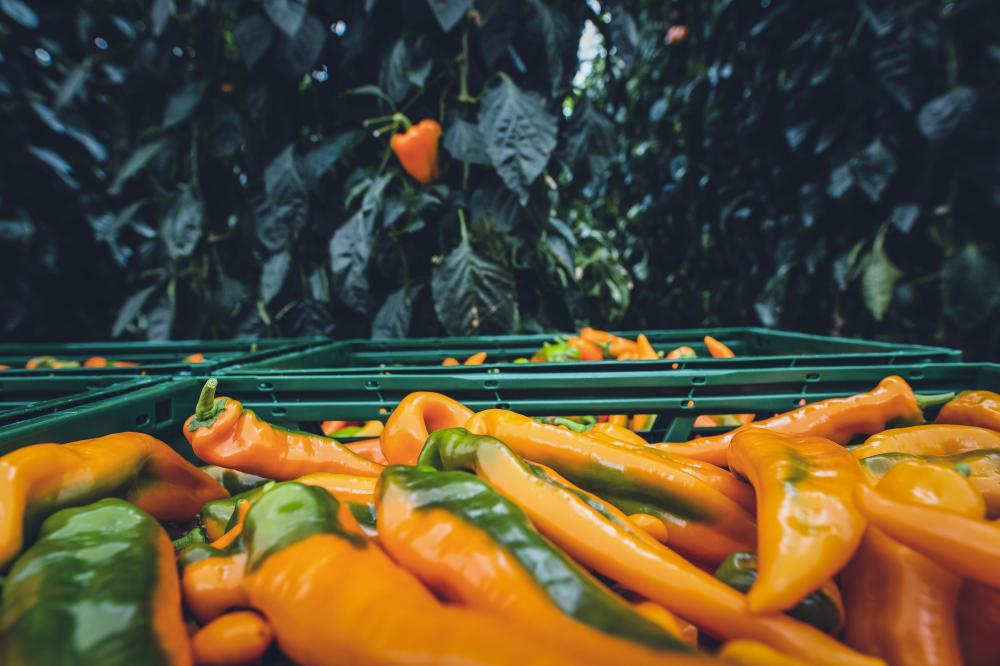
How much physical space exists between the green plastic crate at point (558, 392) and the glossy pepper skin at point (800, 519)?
26cm

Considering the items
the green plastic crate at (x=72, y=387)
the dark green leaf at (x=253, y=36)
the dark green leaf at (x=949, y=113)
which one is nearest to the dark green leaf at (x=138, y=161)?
the dark green leaf at (x=253, y=36)

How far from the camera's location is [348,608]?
0.37 metres

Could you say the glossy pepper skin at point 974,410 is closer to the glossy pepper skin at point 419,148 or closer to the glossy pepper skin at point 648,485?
the glossy pepper skin at point 648,485

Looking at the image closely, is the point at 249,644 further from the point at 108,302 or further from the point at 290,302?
the point at 108,302

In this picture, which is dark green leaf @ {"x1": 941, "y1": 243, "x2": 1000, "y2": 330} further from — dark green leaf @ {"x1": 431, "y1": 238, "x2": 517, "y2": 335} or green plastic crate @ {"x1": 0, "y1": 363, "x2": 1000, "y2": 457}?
dark green leaf @ {"x1": 431, "y1": 238, "x2": 517, "y2": 335}

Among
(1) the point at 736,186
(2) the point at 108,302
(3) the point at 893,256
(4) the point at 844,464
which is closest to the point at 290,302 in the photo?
(2) the point at 108,302

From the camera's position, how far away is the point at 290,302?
1.94m

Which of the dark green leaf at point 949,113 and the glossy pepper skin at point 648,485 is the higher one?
the dark green leaf at point 949,113

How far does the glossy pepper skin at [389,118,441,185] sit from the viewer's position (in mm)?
1598

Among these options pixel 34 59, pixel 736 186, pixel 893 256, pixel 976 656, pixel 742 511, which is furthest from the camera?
pixel 736 186

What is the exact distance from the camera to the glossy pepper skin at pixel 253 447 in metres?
0.74

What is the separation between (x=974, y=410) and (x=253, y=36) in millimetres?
1937

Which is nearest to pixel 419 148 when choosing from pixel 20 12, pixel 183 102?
pixel 183 102

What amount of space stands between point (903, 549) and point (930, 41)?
218 centimetres
